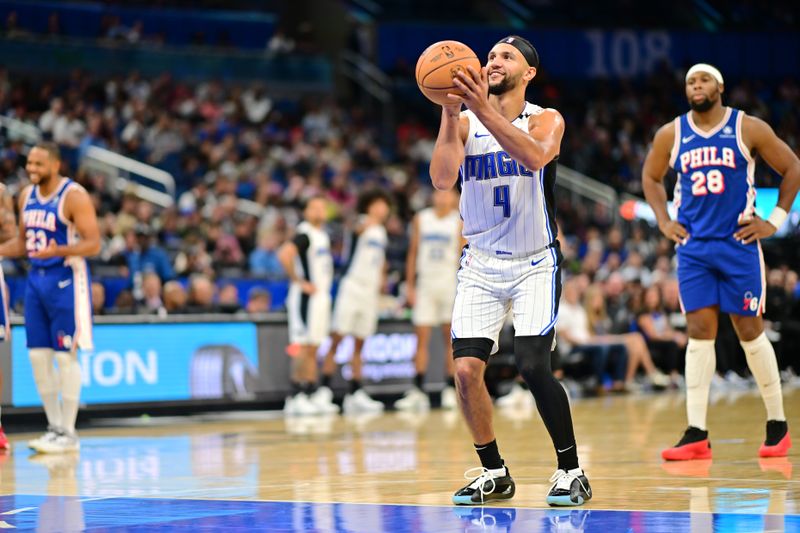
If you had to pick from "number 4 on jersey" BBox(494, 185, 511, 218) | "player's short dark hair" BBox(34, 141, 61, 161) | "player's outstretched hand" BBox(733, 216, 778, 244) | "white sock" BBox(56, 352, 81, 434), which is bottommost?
"white sock" BBox(56, 352, 81, 434)

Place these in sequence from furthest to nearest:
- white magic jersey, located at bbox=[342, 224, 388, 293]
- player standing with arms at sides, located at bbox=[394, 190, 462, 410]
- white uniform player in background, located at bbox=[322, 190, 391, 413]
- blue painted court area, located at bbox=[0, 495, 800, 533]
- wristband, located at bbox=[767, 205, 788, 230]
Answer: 1. white magic jersey, located at bbox=[342, 224, 388, 293]
2. white uniform player in background, located at bbox=[322, 190, 391, 413]
3. player standing with arms at sides, located at bbox=[394, 190, 462, 410]
4. wristband, located at bbox=[767, 205, 788, 230]
5. blue painted court area, located at bbox=[0, 495, 800, 533]

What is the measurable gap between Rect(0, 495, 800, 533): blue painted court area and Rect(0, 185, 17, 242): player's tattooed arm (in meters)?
4.16

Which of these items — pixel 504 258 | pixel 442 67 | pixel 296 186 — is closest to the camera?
pixel 442 67

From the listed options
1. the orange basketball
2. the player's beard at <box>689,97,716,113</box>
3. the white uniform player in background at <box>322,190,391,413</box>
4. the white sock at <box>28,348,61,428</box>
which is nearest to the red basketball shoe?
the player's beard at <box>689,97,716,113</box>

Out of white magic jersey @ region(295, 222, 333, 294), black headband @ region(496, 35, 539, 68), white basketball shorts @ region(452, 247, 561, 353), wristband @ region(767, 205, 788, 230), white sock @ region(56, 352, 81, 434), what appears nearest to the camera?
white basketball shorts @ region(452, 247, 561, 353)

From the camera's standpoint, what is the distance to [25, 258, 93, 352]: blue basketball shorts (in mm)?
9586

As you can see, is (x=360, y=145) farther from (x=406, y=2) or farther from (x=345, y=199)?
(x=406, y=2)

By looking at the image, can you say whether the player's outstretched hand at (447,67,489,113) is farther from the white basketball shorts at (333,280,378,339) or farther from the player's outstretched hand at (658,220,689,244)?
the white basketball shorts at (333,280,378,339)

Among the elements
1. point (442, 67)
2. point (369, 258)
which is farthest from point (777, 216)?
point (369, 258)

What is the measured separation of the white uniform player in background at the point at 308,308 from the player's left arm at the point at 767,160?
22.8 ft

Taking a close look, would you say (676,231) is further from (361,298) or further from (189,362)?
(189,362)

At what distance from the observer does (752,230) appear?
7746 millimetres

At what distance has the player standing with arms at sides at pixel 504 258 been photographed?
5.89m

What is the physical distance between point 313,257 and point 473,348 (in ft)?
27.6
